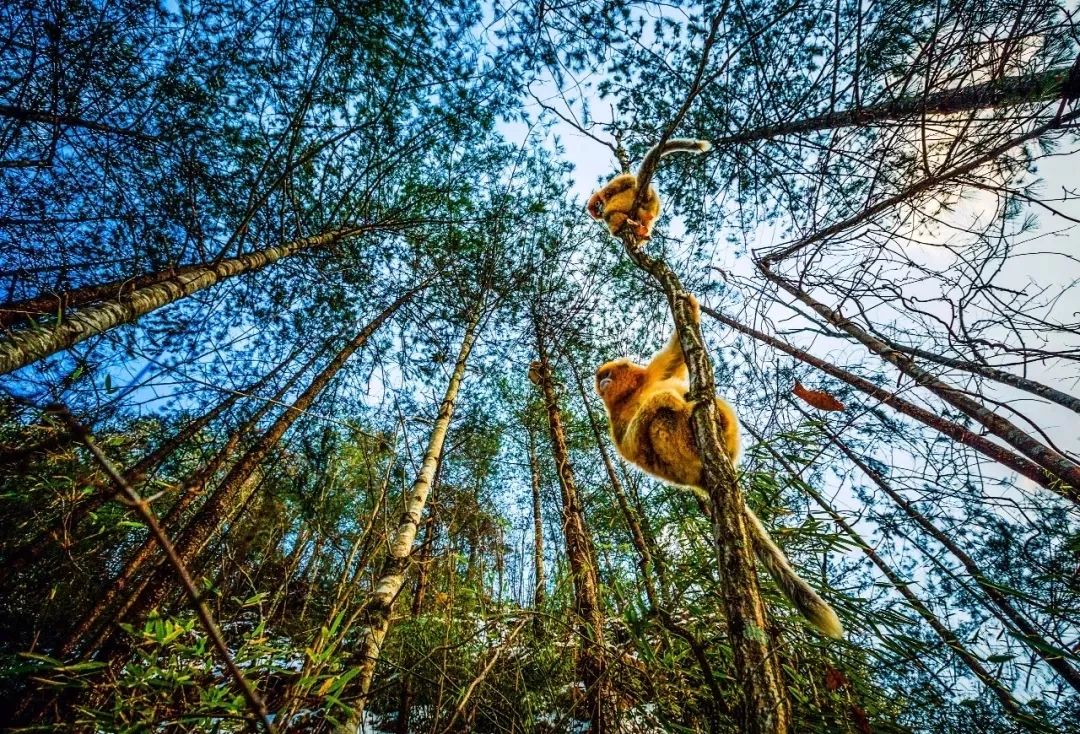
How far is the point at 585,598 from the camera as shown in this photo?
3.37 m

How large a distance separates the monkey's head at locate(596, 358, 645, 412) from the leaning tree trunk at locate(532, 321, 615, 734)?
94 centimetres

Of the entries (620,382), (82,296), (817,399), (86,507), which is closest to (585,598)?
(817,399)

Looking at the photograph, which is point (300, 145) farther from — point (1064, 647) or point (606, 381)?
point (1064, 647)

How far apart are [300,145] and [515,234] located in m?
3.52

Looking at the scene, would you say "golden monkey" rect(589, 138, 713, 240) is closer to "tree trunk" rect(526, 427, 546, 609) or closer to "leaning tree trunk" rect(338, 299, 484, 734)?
"leaning tree trunk" rect(338, 299, 484, 734)

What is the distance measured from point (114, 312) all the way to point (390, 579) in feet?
11.0

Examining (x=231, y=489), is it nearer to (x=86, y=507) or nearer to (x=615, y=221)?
(x=86, y=507)

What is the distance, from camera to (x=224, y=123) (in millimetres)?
4895

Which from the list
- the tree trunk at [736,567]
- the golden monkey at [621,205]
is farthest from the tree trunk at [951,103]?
the tree trunk at [736,567]

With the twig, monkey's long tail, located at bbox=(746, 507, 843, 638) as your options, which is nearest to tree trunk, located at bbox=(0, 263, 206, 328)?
the twig

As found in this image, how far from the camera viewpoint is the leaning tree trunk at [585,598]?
255cm

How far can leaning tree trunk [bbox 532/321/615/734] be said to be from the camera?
2.55 meters

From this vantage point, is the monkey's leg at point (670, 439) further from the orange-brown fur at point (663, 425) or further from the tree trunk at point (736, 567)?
the tree trunk at point (736, 567)

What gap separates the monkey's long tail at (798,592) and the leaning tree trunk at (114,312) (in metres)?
4.74
